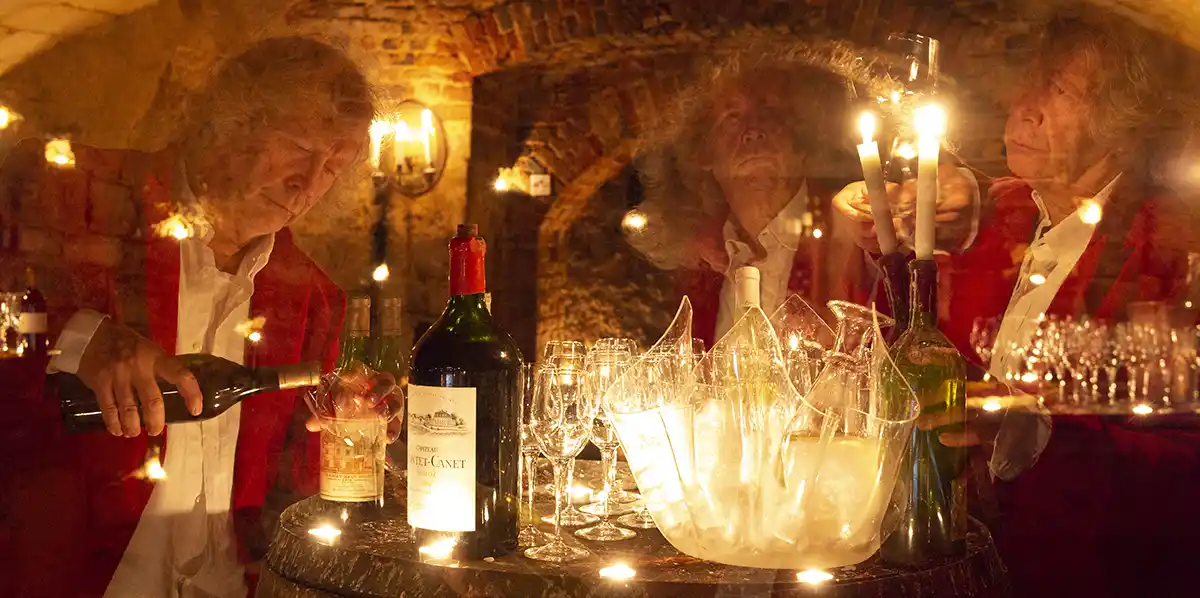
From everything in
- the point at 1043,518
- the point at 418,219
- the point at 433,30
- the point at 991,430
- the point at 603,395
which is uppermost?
the point at 433,30

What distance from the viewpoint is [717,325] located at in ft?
11.6

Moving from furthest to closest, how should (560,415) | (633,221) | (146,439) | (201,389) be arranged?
(633,221) < (146,439) < (201,389) < (560,415)

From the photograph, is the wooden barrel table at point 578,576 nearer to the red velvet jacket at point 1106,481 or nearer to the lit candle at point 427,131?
the red velvet jacket at point 1106,481

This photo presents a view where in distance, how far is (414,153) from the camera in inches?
156

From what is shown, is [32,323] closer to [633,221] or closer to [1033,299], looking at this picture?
[633,221]

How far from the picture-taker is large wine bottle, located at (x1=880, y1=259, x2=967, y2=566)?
1.04m

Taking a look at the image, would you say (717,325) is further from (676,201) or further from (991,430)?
(991,430)

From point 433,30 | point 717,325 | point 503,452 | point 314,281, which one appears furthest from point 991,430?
point 433,30

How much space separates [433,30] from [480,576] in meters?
3.31

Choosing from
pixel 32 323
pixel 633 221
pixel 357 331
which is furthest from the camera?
pixel 633 221

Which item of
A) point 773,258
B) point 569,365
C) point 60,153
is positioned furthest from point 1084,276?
point 60,153

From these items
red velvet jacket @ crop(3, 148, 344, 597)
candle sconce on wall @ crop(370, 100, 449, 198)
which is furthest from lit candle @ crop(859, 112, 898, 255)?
candle sconce on wall @ crop(370, 100, 449, 198)

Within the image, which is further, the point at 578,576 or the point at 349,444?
the point at 349,444

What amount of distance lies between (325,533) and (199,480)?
5.12 feet
